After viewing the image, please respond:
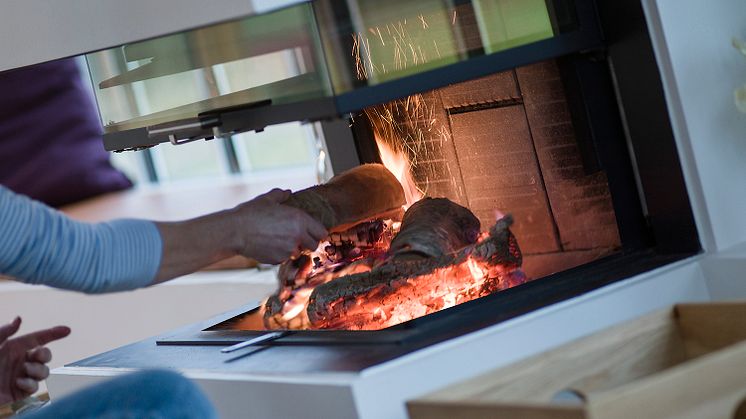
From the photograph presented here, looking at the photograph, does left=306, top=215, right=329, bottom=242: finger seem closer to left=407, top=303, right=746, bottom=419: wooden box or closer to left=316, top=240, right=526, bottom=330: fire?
left=316, top=240, right=526, bottom=330: fire

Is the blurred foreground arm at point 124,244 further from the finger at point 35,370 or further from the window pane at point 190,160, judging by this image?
the window pane at point 190,160

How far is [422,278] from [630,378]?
0.42 metres

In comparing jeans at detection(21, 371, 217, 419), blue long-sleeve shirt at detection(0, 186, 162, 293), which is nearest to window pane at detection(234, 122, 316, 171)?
blue long-sleeve shirt at detection(0, 186, 162, 293)

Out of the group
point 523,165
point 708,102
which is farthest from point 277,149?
point 708,102

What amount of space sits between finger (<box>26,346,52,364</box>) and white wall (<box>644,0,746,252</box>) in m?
1.10

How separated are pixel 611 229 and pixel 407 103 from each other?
18.5 inches

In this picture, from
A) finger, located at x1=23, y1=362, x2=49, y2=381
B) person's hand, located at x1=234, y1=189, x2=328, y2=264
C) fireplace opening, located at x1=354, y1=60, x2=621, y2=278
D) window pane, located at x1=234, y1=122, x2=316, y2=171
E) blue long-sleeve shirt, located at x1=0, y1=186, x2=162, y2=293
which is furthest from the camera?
window pane, located at x1=234, y1=122, x2=316, y2=171

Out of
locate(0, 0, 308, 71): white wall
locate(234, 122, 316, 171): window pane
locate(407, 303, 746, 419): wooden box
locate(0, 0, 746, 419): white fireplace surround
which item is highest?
locate(0, 0, 308, 71): white wall

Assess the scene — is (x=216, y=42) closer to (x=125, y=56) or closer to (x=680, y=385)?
(x=125, y=56)

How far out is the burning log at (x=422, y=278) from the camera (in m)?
1.89

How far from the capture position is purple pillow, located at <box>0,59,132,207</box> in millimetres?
4762

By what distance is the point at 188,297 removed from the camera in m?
3.80

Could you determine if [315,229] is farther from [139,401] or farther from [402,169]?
[139,401]

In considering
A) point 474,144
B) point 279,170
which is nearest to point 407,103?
point 474,144
